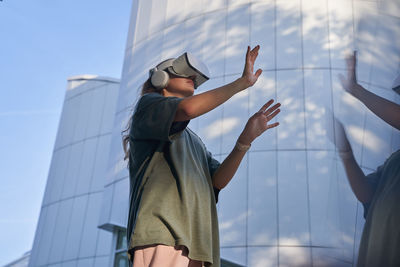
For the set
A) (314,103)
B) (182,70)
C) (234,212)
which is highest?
(314,103)

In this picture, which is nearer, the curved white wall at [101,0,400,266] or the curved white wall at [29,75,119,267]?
the curved white wall at [101,0,400,266]

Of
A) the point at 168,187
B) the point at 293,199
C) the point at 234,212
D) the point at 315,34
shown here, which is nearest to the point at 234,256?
the point at 234,212

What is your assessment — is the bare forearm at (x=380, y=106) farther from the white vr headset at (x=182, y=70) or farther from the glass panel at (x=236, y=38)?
the glass panel at (x=236, y=38)

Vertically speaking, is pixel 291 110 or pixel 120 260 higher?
pixel 291 110

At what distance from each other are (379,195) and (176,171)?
0.77 meters

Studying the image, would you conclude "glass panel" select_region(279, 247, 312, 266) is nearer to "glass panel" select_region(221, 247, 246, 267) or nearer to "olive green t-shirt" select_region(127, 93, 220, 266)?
"glass panel" select_region(221, 247, 246, 267)

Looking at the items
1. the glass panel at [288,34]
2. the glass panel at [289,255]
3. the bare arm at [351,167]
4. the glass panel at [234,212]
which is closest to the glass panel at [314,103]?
the glass panel at [288,34]

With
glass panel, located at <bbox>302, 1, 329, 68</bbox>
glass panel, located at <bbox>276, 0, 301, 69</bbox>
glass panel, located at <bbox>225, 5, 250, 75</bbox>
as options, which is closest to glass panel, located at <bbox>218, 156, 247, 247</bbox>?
glass panel, located at <bbox>225, 5, 250, 75</bbox>

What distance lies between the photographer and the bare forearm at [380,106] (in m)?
0.82

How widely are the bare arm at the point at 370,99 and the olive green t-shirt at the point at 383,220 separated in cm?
7

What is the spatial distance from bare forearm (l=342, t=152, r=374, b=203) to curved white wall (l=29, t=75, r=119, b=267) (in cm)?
1028

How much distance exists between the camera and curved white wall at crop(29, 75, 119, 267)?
37.8ft

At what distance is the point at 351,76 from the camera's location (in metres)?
0.97

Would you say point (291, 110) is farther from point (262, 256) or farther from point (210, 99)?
point (210, 99)
